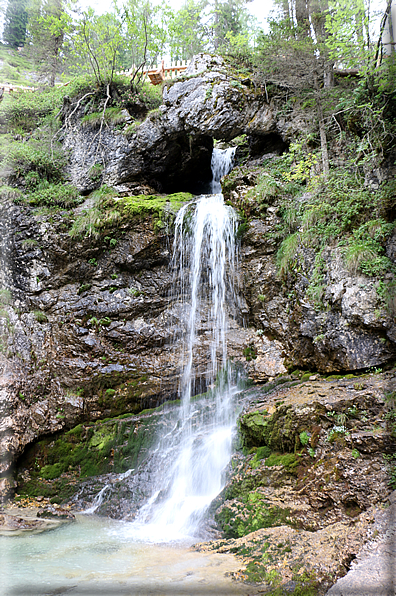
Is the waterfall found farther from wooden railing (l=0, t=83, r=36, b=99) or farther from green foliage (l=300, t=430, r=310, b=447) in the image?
wooden railing (l=0, t=83, r=36, b=99)

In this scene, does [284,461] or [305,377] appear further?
[305,377]

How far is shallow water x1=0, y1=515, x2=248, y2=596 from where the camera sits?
2.67m

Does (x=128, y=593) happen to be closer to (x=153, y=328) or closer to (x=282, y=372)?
(x=282, y=372)

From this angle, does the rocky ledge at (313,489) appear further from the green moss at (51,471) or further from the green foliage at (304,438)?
the green moss at (51,471)

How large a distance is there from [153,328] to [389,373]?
520 cm

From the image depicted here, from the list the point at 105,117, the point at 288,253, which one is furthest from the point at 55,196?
the point at 288,253

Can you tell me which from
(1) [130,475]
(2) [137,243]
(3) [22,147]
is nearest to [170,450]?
(1) [130,475]

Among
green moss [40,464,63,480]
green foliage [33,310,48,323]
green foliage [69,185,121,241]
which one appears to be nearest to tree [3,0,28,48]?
green foliage [69,185,121,241]

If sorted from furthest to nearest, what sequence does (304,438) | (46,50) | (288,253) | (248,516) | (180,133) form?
(46,50)
(180,133)
(288,253)
(304,438)
(248,516)

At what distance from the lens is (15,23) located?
10.9 m

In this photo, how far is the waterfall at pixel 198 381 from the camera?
216 inches

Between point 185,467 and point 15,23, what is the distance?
14430 millimetres

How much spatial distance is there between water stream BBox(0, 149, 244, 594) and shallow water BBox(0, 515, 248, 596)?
0.04ft

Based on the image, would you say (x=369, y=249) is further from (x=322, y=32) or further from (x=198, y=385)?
(x=322, y=32)
